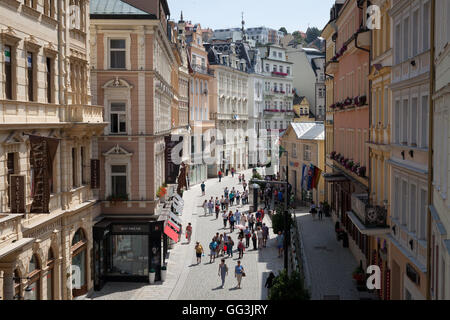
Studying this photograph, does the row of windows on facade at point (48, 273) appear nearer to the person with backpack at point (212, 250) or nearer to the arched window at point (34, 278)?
the arched window at point (34, 278)

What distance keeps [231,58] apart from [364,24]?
54.4m

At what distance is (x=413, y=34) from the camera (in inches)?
697

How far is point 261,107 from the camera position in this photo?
9531 cm

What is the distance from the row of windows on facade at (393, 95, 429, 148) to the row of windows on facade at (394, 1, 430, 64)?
132 cm

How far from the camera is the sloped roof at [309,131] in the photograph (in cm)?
5212

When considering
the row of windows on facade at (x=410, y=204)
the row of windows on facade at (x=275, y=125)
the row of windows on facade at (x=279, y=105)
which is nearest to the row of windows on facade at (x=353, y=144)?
the row of windows on facade at (x=410, y=204)

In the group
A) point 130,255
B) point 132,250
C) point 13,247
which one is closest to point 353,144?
point 132,250

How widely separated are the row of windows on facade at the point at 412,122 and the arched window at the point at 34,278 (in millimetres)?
11792

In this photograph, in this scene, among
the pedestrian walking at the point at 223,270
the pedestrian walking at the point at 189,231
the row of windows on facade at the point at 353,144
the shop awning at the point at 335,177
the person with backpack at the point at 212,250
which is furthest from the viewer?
the pedestrian walking at the point at 189,231

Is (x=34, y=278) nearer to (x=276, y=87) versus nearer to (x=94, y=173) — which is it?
(x=94, y=173)

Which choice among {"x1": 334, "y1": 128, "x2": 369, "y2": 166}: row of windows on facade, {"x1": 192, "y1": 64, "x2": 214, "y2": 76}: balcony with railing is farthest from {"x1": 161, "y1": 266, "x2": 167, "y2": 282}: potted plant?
{"x1": 192, "y1": 64, "x2": 214, "y2": 76}: balcony with railing

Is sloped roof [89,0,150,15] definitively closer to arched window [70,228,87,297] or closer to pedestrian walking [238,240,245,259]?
arched window [70,228,87,297]

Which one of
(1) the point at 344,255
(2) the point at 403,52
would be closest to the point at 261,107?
(1) the point at 344,255
